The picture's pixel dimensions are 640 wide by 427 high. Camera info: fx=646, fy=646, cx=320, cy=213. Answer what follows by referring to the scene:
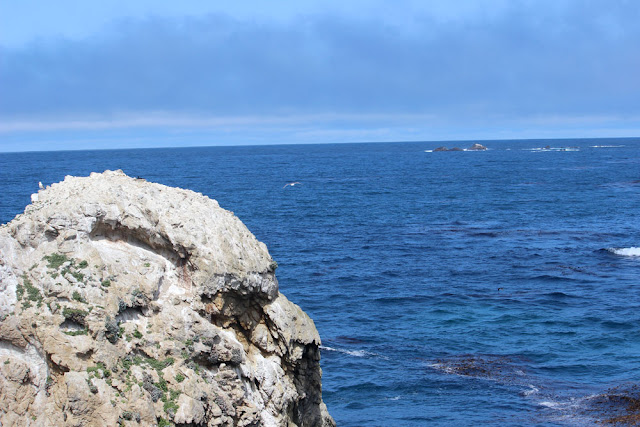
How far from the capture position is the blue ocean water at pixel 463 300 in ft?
103

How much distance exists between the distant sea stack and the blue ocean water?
42.7 ft

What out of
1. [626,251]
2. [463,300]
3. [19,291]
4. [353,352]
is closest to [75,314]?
[19,291]

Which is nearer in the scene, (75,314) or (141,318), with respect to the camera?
(75,314)

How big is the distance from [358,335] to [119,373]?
26.2 metres

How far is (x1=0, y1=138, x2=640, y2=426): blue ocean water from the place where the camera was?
31.3 metres

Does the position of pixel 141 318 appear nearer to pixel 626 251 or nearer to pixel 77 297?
pixel 77 297

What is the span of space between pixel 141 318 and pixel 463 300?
1324 inches

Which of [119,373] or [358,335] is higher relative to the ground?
[119,373]

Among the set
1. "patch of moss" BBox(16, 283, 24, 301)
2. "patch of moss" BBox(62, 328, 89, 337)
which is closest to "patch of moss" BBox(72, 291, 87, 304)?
"patch of moss" BBox(62, 328, 89, 337)

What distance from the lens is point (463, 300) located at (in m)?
45.7

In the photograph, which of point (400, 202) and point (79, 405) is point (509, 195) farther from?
point (79, 405)

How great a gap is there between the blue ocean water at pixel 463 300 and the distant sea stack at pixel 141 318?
42.7ft

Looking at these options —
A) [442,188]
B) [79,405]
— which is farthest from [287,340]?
[442,188]

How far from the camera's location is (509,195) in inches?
4232
